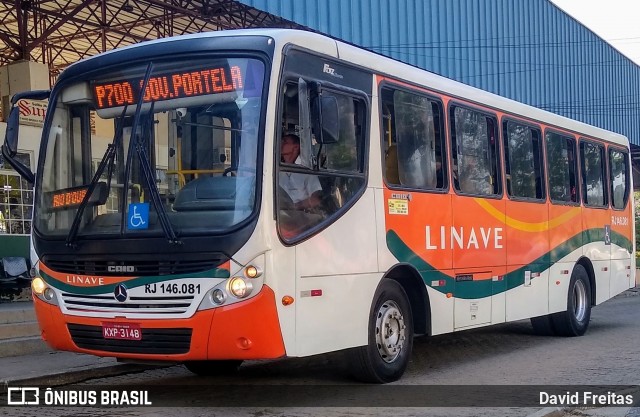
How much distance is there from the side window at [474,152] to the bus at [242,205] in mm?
337

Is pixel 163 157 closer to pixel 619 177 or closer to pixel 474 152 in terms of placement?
pixel 474 152

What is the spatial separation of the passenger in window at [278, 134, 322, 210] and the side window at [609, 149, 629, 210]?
8.56 metres

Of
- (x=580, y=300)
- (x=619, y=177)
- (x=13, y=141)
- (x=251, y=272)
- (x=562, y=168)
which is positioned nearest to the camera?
(x=251, y=272)

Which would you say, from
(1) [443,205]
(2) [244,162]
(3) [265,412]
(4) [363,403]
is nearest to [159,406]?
(3) [265,412]

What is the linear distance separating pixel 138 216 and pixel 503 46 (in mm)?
23062

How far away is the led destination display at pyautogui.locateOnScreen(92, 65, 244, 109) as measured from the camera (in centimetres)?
663

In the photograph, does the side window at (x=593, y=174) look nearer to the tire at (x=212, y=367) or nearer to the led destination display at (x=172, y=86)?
the tire at (x=212, y=367)

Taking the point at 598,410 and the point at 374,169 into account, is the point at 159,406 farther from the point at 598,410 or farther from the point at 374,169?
the point at 598,410

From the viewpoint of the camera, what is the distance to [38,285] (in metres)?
7.19

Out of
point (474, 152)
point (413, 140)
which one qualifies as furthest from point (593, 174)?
point (413, 140)

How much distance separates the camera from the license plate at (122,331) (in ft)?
21.3

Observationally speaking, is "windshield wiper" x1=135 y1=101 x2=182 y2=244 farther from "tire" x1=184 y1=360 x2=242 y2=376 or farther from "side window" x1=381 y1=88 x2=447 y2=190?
"tire" x1=184 y1=360 x2=242 y2=376

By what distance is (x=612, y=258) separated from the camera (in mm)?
13688

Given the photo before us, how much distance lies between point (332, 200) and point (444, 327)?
2.37m
